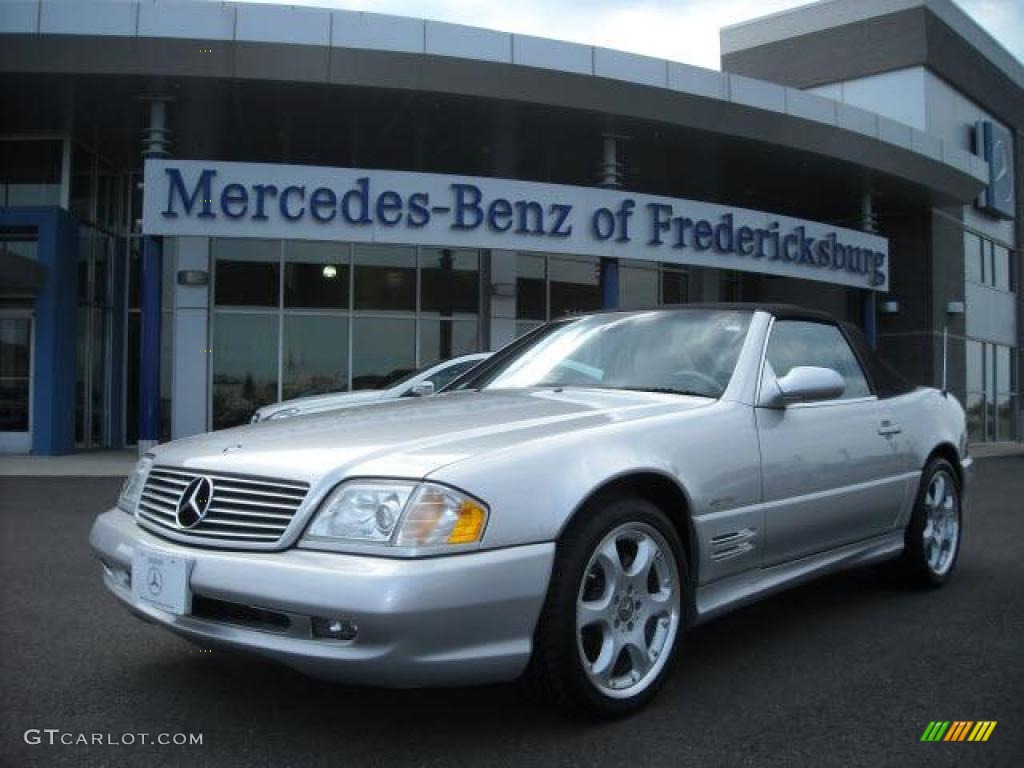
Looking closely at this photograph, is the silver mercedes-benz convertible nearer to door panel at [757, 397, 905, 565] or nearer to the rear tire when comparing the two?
door panel at [757, 397, 905, 565]

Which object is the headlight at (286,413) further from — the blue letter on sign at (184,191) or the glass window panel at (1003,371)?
the glass window panel at (1003,371)

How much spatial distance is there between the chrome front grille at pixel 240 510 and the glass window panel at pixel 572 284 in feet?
50.6

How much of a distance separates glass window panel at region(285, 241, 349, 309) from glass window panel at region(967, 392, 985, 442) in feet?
54.5

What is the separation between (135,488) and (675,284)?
61.7 ft

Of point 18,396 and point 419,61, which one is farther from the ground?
point 419,61

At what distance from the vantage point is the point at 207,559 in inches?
100

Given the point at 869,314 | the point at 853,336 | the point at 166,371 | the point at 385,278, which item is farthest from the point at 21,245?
the point at 869,314

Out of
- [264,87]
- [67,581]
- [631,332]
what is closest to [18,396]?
[264,87]

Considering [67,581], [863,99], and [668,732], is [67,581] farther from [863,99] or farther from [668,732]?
[863,99]

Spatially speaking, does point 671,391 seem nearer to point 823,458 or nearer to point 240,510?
point 823,458

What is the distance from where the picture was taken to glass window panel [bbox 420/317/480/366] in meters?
17.1

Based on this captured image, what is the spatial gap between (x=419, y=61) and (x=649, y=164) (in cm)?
612

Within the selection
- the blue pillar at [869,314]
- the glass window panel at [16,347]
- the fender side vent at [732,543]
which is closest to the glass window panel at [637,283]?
the blue pillar at [869,314]

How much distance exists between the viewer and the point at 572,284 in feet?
61.2
